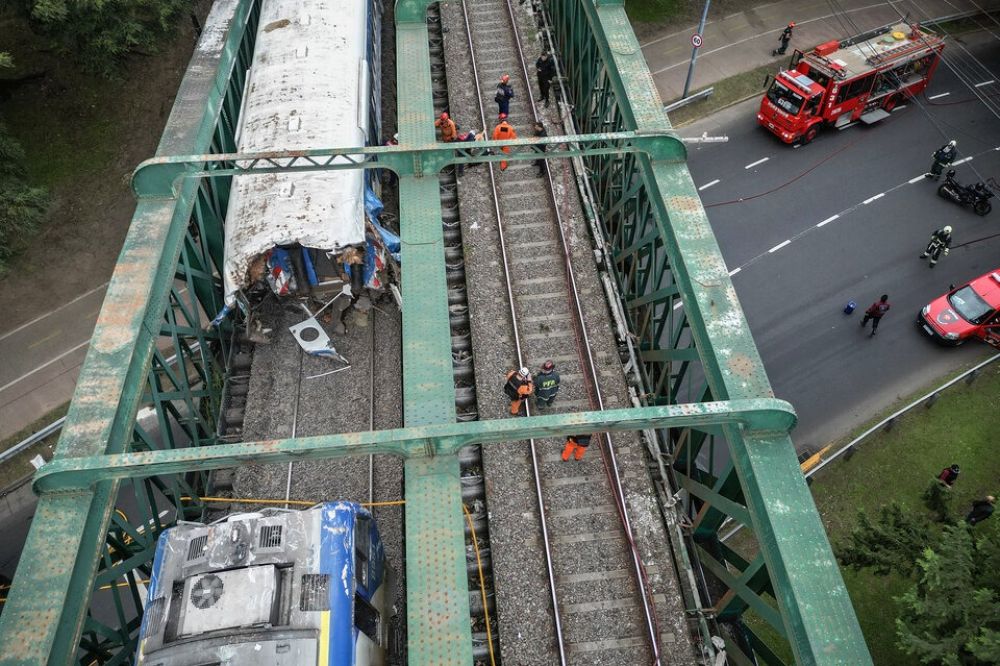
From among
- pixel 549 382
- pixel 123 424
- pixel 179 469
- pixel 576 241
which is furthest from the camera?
pixel 576 241

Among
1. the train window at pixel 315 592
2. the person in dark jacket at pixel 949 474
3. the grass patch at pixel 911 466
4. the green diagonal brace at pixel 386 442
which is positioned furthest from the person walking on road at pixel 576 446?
the person in dark jacket at pixel 949 474

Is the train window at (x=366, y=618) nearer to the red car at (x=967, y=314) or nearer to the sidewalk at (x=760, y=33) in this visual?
the red car at (x=967, y=314)

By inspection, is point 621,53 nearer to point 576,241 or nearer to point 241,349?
point 576,241

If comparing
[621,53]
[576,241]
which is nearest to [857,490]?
[576,241]

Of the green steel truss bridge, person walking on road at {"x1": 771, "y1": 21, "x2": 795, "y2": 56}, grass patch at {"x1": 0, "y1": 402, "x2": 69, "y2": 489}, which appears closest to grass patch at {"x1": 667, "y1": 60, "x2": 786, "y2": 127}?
person walking on road at {"x1": 771, "y1": 21, "x2": 795, "y2": 56}

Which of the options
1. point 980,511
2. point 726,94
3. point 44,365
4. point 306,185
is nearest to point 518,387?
point 306,185

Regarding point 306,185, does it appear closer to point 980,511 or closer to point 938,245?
point 980,511
